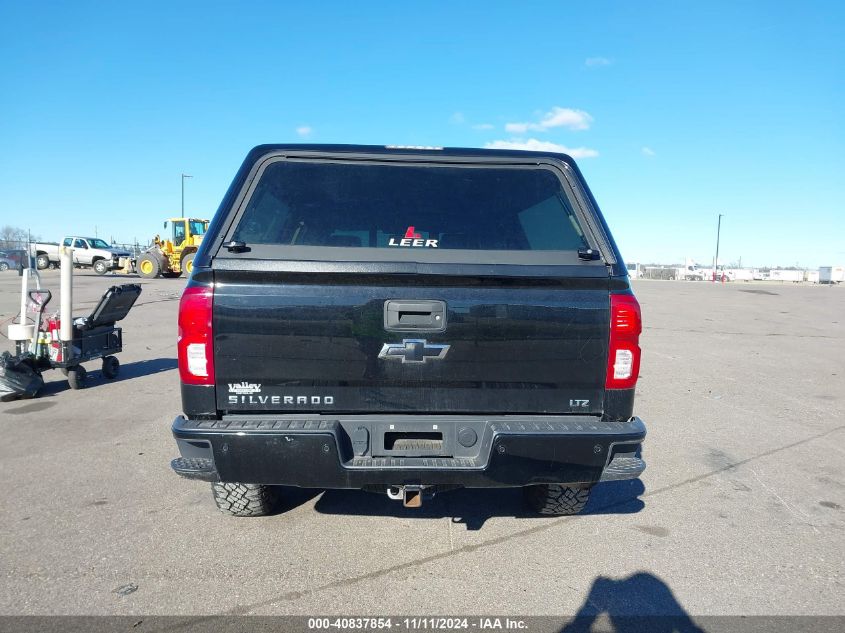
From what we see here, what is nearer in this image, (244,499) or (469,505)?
(244,499)

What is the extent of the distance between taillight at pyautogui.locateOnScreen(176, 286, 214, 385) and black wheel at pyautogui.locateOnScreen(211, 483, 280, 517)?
100 cm

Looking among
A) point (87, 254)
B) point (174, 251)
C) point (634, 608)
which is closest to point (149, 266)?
point (174, 251)

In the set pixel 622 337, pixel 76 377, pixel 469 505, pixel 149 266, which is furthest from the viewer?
pixel 149 266

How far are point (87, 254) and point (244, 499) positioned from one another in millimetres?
34700

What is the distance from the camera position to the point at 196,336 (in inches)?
112

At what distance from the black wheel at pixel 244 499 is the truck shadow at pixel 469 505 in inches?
15.1

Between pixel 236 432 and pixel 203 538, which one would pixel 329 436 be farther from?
pixel 203 538

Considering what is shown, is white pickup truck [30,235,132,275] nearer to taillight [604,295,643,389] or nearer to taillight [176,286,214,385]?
taillight [176,286,214,385]

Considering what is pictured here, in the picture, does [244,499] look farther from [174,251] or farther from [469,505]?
[174,251]

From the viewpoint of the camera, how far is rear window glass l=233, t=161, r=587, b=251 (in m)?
3.19

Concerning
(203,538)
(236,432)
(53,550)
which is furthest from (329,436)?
(53,550)

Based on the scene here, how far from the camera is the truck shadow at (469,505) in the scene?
3863 mm

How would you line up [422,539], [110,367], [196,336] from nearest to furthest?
[196,336] < [422,539] < [110,367]

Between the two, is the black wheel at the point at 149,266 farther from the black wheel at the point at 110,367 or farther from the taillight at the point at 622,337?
the taillight at the point at 622,337
